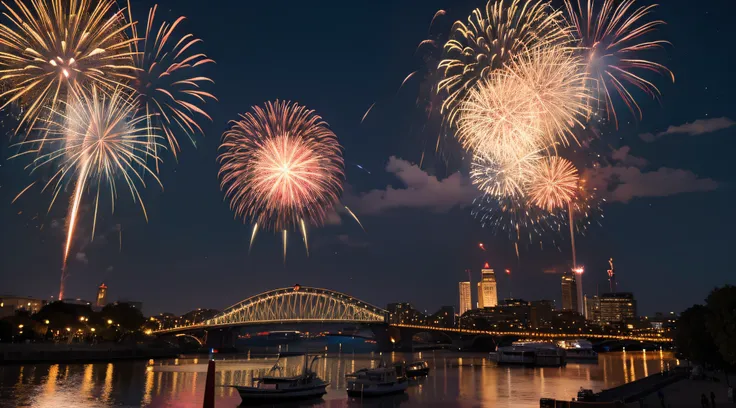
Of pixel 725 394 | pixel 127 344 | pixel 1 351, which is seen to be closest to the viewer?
pixel 725 394

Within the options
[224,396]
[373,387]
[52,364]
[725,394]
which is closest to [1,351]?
[52,364]

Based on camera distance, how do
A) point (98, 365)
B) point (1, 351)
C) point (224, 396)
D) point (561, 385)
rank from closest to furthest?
point (224, 396), point (561, 385), point (1, 351), point (98, 365)

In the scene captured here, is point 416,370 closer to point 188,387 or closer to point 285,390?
point 285,390

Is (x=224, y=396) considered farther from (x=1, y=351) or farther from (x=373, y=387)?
(x=1, y=351)

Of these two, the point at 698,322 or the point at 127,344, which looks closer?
the point at 698,322

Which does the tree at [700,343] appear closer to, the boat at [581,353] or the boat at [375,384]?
the boat at [375,384]

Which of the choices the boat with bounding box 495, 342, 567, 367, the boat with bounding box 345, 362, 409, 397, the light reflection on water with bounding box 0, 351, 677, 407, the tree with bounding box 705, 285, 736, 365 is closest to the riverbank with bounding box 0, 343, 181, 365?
the light reflection on water with bounding box 0, 351, 677, 407
